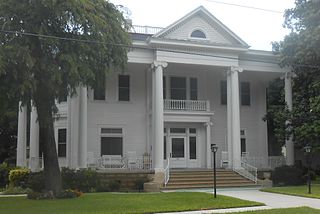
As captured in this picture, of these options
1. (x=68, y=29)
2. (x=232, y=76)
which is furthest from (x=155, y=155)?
(x=68, y=29)

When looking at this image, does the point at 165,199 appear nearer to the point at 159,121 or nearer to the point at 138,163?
the point at 159,121

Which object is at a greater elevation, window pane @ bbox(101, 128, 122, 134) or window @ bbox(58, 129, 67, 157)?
window pane @ bbox(101, 128, 122, 134)

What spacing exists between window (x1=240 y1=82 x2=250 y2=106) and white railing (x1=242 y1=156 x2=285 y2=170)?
4334 millimetres

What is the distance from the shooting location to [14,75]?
1666cm

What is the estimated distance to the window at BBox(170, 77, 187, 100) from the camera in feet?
103

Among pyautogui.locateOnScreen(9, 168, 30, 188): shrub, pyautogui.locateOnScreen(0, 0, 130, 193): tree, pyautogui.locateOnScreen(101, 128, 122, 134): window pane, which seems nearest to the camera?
pyautogui.locateOnScreen(0, 0, 130, 193): tree

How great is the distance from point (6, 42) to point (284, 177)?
17.6 m

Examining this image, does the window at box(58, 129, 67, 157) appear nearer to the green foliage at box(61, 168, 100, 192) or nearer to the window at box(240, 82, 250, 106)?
the green foliage at box(61, 168, 100, 192)

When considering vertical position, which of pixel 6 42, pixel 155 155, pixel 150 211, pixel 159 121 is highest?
pixel 6 42

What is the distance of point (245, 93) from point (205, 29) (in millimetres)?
6695

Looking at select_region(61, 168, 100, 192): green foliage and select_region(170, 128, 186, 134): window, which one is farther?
select_region(170, 128, 186, 134): window

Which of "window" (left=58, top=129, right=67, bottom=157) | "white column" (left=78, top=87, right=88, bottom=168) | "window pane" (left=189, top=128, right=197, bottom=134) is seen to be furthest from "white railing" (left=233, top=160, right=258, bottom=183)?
"window" (left=58, top=129, right=67, bottom=157)

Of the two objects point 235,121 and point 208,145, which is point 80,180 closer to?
point 208,145

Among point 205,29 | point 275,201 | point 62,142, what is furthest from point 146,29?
point 275,201
